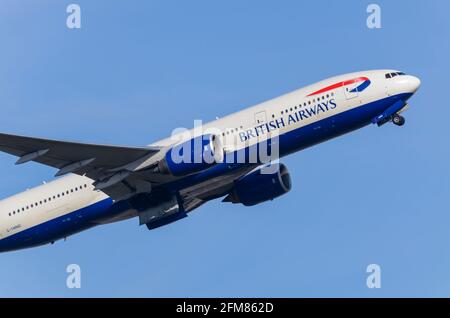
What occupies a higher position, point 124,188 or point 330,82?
point 330,82

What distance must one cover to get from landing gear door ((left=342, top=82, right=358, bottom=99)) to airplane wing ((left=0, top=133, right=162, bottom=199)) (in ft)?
32.2

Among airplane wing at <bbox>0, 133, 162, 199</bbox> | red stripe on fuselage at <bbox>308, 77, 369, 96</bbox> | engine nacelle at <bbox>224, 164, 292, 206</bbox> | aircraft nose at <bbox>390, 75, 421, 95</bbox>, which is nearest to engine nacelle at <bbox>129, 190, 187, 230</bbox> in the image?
airplane wing at <bbox>0, 133, 162, 199</bbox>

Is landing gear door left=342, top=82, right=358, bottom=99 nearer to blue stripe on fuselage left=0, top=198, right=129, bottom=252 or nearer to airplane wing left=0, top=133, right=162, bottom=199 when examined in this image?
airplane wing left=0, top=133, right=162, bottom=199

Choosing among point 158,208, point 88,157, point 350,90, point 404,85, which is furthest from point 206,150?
point 404,85

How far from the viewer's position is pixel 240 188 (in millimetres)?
66562

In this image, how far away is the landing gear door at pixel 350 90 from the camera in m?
62.4

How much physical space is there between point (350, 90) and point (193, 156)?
8.78 meters

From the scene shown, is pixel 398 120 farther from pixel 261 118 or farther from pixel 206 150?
pixel 206 150

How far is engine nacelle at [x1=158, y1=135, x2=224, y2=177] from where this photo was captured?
2368 inches

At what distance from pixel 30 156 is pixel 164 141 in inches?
295

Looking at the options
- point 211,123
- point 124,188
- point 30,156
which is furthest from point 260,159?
point 30,156

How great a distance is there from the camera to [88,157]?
62.1 meters

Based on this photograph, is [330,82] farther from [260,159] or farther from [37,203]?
[37,203]

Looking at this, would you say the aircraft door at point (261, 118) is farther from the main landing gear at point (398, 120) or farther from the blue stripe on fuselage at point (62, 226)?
the blue stripe on fuselage at point (62, 226)
